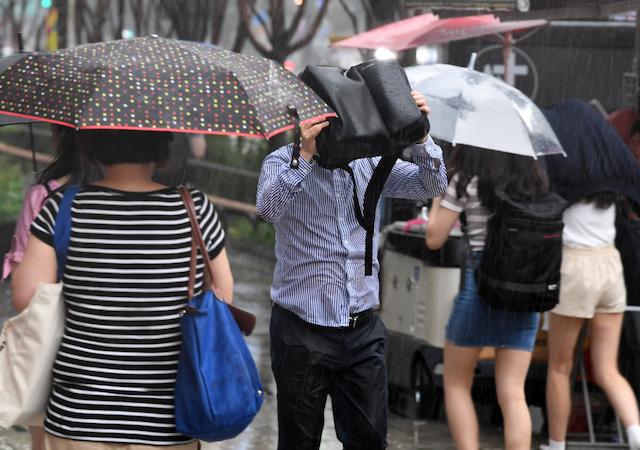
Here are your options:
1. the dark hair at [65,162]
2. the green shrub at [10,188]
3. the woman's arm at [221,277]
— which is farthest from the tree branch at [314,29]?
the woman's arm at [221,277]

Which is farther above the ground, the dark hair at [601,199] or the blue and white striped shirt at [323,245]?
the blue and white striped shirt at [323,245]

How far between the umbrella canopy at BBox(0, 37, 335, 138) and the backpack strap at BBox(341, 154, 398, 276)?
0.68 meters

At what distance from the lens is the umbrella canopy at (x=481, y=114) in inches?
224

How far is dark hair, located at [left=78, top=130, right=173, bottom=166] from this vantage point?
3.71 metres

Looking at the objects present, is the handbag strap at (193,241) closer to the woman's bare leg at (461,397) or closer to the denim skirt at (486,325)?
the denim skirt at (486,325)

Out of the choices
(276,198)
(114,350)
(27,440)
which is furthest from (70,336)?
(27,440)

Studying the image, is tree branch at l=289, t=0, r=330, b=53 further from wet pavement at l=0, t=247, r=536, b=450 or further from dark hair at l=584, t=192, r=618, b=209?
dark hair at l=584, t=192, r=618, b=209

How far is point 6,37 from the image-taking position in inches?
1052

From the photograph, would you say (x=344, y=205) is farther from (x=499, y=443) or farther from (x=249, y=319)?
(x=499, y=443)

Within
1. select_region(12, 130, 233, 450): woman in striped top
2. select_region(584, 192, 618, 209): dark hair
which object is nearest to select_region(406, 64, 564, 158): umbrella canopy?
select_region(584, 192, 618, 209): dark hair

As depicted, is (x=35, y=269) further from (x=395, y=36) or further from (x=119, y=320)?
(x=395, y=36)

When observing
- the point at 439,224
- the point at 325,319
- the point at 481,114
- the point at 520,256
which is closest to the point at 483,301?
the point at 520,256

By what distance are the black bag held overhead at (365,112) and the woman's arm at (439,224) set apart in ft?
5.30

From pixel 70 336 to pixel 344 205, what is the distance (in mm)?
1257
